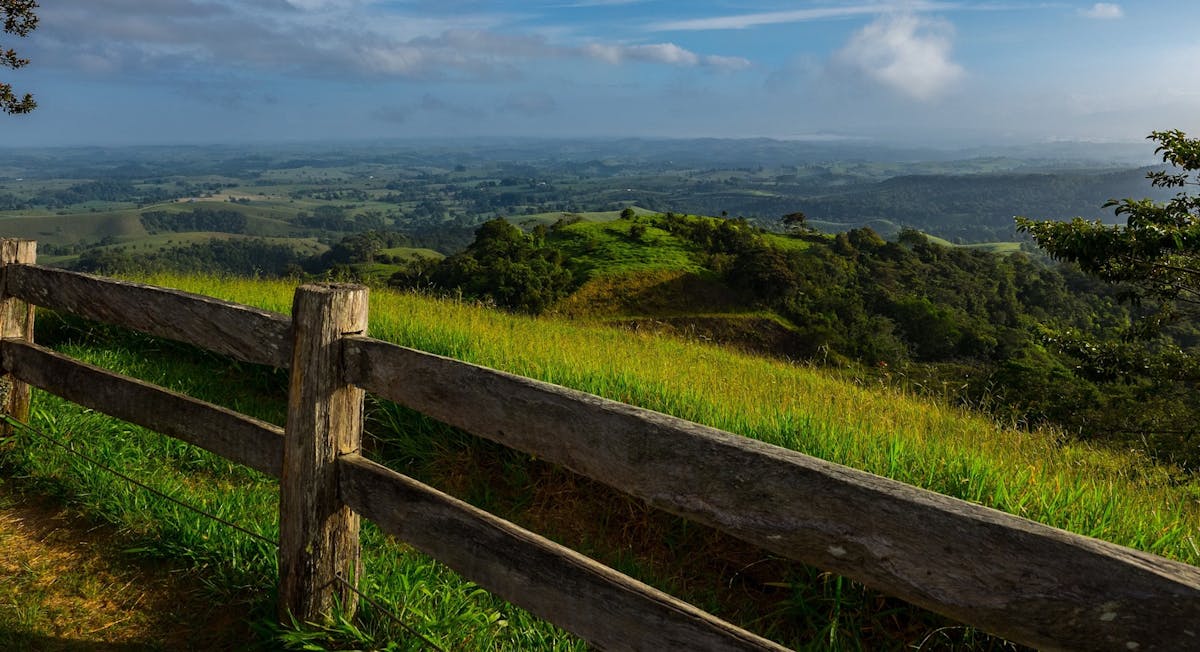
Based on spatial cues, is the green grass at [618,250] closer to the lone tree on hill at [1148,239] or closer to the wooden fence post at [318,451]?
the lone tree on hill at [1148,239]

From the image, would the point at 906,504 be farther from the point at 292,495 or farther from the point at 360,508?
the point at 292,495

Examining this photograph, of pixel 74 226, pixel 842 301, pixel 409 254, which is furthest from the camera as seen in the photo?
pixel 74 226

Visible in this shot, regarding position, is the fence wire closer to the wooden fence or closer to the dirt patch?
the wooden fence

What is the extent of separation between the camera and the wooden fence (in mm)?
1803

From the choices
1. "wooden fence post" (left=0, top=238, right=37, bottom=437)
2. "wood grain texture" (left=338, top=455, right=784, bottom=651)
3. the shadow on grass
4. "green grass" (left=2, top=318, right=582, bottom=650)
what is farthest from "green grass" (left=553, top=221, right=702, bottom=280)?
"wood grain texture" (left=338, top=455, right=784, bottom=651)

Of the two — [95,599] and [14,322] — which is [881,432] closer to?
[95,599]

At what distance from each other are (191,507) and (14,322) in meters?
Result: 2.27

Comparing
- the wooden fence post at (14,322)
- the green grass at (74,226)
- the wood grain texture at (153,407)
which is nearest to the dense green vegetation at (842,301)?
the wood grain texture at (153,407)

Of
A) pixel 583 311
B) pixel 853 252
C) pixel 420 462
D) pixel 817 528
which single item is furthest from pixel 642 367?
pixel 853 252

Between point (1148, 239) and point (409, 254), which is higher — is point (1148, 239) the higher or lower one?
the higher one

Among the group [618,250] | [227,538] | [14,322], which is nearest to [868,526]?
[227,538]

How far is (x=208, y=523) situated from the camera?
173 inches

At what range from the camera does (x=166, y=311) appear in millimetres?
4246

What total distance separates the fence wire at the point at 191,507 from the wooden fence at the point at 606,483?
6.5 inches
